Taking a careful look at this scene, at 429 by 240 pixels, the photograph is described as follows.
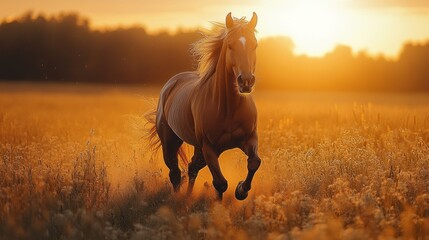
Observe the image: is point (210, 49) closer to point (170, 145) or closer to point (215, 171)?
point (215, 171)

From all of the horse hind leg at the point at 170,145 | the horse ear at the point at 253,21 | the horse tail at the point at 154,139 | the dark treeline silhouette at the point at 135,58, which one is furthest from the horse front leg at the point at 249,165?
the dark treeline silhouette at the point at 135,58

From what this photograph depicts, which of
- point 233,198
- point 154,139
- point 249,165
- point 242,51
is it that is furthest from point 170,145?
point 242,51

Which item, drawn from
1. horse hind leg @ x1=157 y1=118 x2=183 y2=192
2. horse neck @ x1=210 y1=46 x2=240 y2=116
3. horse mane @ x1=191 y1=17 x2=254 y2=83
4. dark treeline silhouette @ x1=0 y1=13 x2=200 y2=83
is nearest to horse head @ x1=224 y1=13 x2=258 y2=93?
horse neck @ x1=210 y1=46 x2=240 y2=116

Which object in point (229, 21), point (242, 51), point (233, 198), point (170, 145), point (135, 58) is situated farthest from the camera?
point (135, 58)

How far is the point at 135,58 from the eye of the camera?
175 ft

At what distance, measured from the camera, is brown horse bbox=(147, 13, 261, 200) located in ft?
23.5

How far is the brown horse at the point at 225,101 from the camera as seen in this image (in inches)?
282

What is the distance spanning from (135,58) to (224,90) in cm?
4645

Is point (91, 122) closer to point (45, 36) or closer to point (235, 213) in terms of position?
point (235, 213)

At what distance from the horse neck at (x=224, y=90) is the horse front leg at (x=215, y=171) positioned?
1.66 ft

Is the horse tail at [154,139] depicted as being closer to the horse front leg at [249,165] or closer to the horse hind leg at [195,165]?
the horse hind leg at [195,165]

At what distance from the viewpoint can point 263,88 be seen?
62969 millimetres

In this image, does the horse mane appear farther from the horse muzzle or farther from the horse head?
the horse muzzle

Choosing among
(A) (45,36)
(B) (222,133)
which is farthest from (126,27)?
(B) (222,133)
